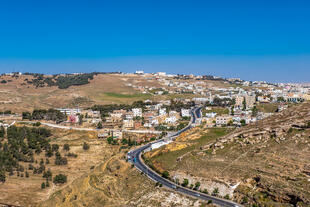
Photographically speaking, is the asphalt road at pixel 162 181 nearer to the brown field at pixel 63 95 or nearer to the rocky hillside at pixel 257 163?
the rocky hillside at pixel 257 163

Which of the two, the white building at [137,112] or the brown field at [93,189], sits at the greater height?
the white building at [137,112]

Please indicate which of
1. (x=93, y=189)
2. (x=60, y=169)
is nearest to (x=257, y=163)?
(x=93, y=189)

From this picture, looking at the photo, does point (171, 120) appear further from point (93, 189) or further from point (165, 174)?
point (165, 174)

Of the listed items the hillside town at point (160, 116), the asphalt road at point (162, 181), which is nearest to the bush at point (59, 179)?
the asphalt road at point (162, 181)

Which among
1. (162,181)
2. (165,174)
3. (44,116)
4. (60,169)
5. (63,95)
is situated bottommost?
(60,169)

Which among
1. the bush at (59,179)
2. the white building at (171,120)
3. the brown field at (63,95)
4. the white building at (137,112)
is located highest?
the brown field at (63,95)

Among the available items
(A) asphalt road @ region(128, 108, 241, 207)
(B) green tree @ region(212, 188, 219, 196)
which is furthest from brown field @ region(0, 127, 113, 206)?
(B) green tree @ region(212, 188, 219, 196)

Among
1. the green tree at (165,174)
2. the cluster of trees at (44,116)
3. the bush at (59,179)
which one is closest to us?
the green tree at (165,174)

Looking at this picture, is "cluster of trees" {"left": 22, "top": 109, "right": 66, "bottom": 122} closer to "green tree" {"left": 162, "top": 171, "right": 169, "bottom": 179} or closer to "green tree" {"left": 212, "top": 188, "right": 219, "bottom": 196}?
"green tree" {"left": 162, "top": 171, "right": 169, "bottom": 179}

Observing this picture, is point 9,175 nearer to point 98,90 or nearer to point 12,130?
point 12,130

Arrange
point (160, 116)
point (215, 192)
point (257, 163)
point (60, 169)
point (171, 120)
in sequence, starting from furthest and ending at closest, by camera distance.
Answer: point (160, 116)
point (171, 120)
point (60, 169)
point (257, 163)
point (215, 192)

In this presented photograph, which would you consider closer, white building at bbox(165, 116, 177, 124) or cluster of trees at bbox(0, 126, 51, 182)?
cluster of trees at bbox(0, 126, 51, 182)

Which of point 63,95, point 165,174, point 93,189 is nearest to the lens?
point 165,174
